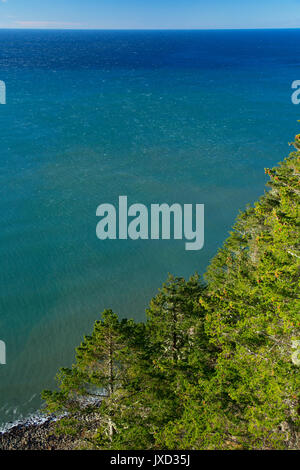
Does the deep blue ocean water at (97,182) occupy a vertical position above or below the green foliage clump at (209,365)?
above

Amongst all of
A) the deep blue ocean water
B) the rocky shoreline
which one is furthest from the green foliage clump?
the deep blue ocean water

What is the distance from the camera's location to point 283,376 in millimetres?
12672

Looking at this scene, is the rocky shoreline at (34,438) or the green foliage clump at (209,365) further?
the rocky shoreline at (34,438)

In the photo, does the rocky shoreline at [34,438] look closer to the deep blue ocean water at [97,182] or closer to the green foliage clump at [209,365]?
the deep blue ocean water at [97,182]

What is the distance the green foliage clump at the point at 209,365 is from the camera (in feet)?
43.3

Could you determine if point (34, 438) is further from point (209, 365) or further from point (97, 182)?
point (97, 182)

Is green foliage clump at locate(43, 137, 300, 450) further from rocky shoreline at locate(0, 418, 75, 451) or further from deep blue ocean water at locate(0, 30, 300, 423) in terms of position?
deep blue ocean water at locate(0, 30, 300, 423)

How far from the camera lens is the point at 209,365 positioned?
695 inches

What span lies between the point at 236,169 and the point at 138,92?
62.2m

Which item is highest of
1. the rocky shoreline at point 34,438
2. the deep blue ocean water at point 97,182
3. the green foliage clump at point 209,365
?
the deep blue ocean water at point 97,182

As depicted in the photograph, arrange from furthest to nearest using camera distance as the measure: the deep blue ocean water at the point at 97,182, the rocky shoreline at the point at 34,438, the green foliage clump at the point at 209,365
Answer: the deep blue ocean water at the point at 97,182 < the rocky shoreline at the point at 34,438 < the green foliage clump at the point at 209,365

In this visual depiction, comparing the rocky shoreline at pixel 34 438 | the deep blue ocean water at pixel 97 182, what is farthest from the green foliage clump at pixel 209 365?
the deep blue ocean water at pixel 97 182

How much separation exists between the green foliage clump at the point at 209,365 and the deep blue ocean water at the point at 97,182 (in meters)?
13.7

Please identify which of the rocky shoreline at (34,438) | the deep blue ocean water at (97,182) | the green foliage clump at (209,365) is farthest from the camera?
the deep blue ocean water at (97,182)
